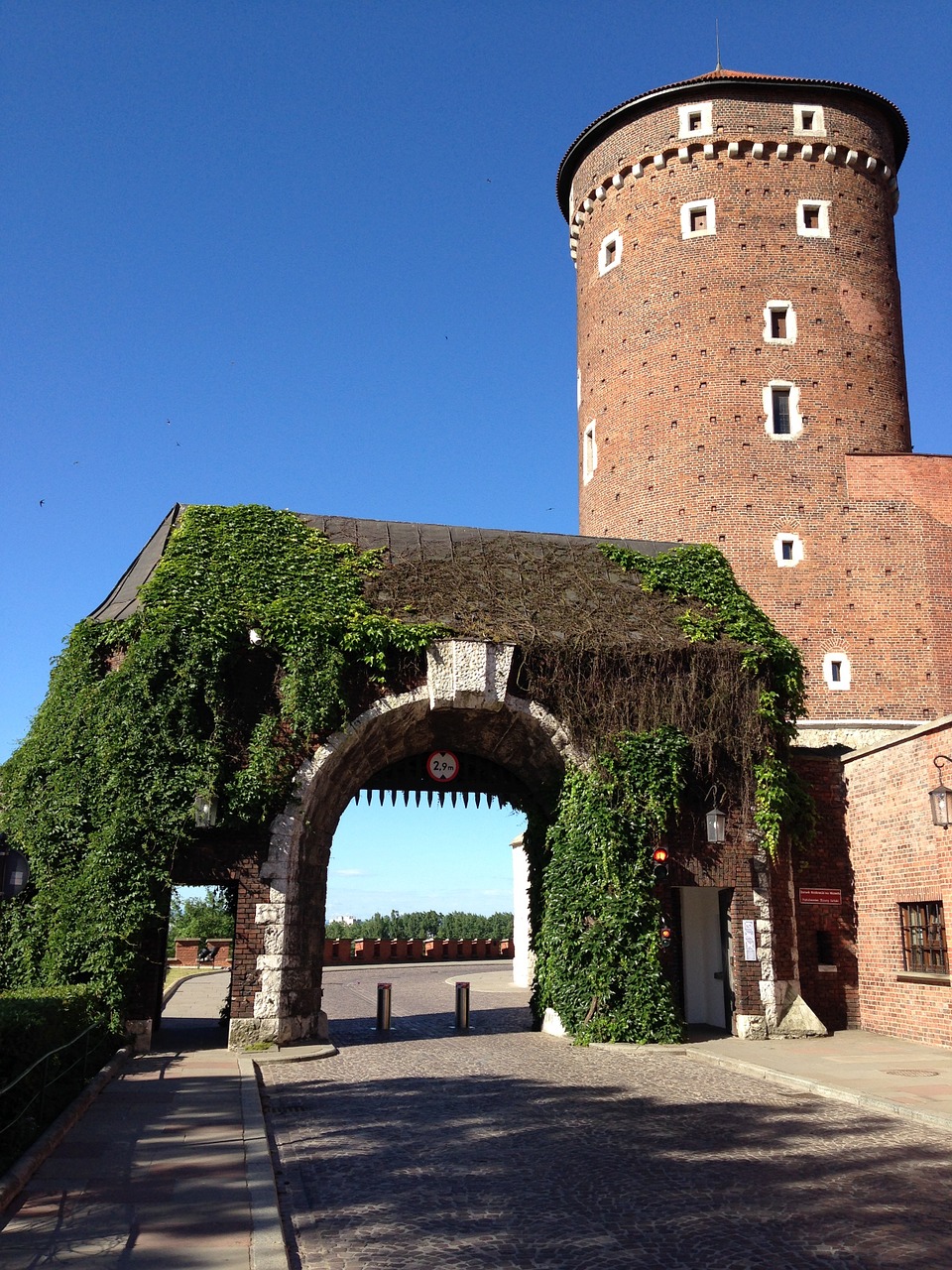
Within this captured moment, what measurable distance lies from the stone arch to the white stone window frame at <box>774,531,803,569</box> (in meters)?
11.0

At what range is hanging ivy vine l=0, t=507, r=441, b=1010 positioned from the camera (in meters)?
14.8

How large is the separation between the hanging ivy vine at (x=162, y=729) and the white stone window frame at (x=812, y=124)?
2038 cm

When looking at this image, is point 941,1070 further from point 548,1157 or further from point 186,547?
point 186,547

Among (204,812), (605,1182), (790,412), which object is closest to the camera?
(605,1182)

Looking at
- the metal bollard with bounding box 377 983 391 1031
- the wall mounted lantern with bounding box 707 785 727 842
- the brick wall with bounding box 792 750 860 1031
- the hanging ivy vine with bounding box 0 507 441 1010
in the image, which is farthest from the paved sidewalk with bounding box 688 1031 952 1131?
the hanging ivy vine with bounding box 0 507 441 1010

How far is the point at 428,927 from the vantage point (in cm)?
6366

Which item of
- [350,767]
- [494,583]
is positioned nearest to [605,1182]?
[350,767]

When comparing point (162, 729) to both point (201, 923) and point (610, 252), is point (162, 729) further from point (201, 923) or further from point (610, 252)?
point (201, 923)

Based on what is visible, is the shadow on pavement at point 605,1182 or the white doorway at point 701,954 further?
the white doorway at point 701,954

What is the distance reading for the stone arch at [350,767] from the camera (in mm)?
15297

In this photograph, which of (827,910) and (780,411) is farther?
(780,411)

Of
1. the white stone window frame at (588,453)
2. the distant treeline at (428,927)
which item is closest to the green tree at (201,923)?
the distant treeline at (428,927)

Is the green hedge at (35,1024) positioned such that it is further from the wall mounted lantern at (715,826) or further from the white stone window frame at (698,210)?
the white stone window frame at (698,210)

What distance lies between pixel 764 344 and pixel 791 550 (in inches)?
223
